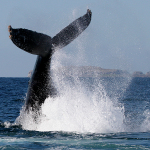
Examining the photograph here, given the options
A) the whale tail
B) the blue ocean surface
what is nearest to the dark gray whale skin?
the whale tail

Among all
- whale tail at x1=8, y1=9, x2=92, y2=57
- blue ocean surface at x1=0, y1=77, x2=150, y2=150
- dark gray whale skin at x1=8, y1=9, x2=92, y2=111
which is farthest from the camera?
dark gray whale skin at x1=8, y1=9, x2=92, y2=111

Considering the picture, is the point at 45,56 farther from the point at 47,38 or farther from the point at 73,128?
the point at 73,128

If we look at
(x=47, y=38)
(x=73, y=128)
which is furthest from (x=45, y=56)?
(x=73, y=128)

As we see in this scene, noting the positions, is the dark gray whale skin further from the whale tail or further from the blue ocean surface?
the blue ocean surface

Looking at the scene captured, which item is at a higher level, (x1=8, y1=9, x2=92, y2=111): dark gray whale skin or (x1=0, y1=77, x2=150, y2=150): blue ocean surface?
(x1=8, y1=9, x2=92, y2=111): dark gray whale skin

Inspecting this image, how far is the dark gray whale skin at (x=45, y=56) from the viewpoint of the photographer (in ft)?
31.6

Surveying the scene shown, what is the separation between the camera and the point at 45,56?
992 centimetres

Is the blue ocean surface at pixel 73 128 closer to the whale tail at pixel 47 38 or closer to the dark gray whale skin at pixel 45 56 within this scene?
the dark gray whale skin at pixel 45 56

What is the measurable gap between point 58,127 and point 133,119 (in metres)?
5.41

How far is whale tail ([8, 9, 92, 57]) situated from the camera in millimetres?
8969

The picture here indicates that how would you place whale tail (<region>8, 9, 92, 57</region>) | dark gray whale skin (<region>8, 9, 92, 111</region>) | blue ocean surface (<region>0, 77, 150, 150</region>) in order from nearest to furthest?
blue ocean surface (<region>0, 77, 150, 150</region>)
whale tail (<region>8, 9, 92, 57</region>)
dark gray whale skin (<region>8, 9, 92, 111</region>)

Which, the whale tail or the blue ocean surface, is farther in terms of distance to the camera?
the whale tail

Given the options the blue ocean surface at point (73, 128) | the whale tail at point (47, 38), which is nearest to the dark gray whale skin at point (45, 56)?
the whale tail at point (47, 38)

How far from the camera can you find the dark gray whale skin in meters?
9.64
